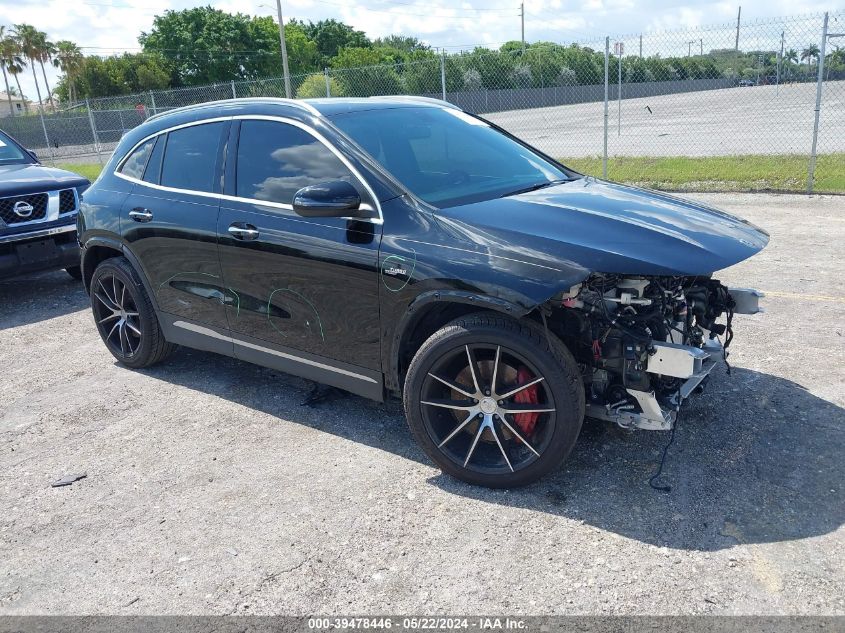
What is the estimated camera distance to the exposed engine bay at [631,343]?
Answer: 3.26 m

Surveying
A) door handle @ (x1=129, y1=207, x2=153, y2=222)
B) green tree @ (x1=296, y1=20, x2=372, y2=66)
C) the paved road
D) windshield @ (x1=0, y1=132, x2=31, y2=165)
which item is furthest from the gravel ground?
green tree @ (x1=296, y1=20, x2=372, y2=66)

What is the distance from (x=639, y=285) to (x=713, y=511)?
1.08m

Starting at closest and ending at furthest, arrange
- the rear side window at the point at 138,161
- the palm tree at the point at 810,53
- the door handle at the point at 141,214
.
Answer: the door handle at the point at 141,214 < the rear side window at the point at 138,161 < the palm tree at the point at 810,53

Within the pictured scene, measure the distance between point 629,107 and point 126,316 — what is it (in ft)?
112

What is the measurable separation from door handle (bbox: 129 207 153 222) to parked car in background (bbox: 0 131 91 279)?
3241 mm

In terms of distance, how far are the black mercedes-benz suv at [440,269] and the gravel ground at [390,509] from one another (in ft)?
1.16

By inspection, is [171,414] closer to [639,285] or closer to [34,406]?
[34,406]

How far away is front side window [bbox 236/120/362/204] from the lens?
4.00 metres

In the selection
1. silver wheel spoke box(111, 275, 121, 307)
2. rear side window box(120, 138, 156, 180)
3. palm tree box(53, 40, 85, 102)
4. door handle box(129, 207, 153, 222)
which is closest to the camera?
door handle box(129, 207, 153, 222)

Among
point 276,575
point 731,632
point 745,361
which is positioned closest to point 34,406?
point 276,575

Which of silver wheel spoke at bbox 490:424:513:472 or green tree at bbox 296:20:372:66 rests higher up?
green tree at bbox 296:20:372:66

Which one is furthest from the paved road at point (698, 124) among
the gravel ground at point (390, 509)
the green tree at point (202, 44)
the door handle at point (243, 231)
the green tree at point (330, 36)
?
the green tree at point (330, 36)

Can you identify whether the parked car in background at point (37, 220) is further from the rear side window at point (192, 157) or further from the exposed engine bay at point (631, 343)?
the exposed engine bay at point (631, 343)

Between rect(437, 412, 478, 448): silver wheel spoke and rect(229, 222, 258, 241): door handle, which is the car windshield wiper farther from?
rect(229, 222, 258, 241): door handle
